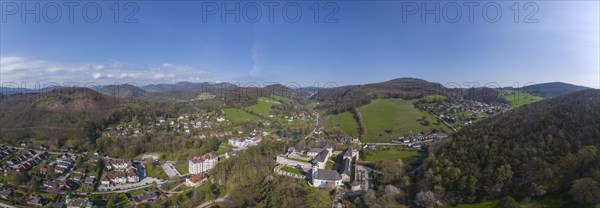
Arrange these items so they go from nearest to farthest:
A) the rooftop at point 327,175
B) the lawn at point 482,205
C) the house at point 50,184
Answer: the lawn at point 482,205, the rooftop at point 327,175, the house at point 50,184

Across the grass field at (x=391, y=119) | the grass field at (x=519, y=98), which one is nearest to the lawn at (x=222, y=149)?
the grass field at (x=391, y=119)

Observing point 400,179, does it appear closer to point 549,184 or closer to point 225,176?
point 549,184

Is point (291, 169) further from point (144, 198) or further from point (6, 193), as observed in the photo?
point (6, 193)

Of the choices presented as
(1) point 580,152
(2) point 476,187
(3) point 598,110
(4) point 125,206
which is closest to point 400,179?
(2) point 476,187

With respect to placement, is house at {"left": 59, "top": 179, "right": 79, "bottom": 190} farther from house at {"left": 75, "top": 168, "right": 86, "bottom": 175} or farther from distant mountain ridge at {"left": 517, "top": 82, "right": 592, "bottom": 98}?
distant mountain ridge at {"left": 517, "top": 82, "right": 592, "bottom": 98}

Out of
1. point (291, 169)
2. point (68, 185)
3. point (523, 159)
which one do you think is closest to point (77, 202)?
point (68, 185)

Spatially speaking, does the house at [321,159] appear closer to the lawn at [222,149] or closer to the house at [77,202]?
the lawn at [222,149]
